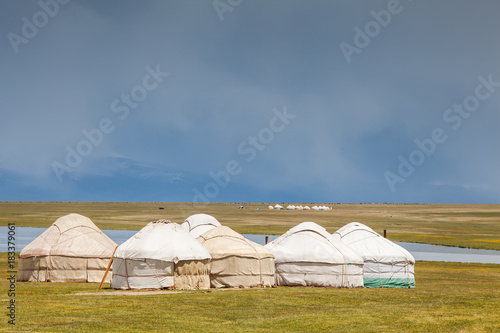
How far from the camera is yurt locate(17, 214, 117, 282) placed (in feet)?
93.2

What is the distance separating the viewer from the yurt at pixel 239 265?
83.8 feet

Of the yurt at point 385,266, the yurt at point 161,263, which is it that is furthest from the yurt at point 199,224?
the yurt at point 161,263

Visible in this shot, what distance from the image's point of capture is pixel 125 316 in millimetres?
16594

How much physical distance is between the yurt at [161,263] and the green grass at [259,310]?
1046 mm

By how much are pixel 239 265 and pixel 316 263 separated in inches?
144

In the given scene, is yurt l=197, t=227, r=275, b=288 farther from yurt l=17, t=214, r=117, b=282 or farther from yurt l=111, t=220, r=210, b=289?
yurt l=17, t=214, r=117, b=282

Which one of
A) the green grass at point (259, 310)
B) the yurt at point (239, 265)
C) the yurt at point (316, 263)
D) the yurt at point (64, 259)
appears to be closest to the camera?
the green grass at point (259, 310)

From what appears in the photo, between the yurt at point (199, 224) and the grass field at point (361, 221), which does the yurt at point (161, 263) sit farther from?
the grass field at point (361, 221)

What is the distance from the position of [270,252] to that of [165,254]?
505 centimetres

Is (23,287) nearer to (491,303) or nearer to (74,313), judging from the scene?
(74,313)

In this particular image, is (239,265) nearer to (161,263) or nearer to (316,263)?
(161,263)

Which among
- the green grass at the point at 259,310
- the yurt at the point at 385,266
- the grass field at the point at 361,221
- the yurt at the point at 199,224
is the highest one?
the grass field at the point at 361,221

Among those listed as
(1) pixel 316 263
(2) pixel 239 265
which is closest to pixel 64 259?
(2) pixel 239 265

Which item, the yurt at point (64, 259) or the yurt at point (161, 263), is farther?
the yurt at point (64, 259)
